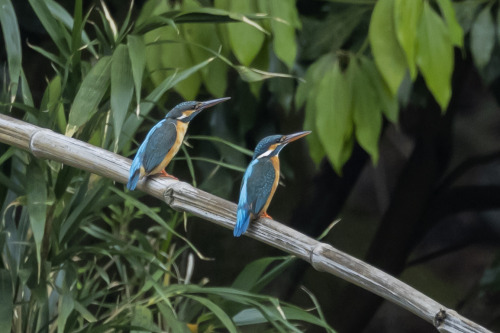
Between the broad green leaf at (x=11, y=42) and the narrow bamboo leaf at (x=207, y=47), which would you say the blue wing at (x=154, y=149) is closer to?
the broad green leaf at (x=11, y=42)

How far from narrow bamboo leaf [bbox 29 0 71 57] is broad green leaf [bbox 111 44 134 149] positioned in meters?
0.13

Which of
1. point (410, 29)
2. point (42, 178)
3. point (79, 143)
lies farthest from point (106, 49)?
point (410, 29)

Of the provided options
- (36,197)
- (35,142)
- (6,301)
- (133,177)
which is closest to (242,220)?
(133,177)

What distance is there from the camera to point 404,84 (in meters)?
1.86

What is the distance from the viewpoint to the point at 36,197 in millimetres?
1233

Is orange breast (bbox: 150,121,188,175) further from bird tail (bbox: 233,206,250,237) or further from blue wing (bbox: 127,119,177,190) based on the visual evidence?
bird tail (bbox: 233,206,250,237)

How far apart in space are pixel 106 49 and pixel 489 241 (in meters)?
2.37

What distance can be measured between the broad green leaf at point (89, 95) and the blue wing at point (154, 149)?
0.16 meters

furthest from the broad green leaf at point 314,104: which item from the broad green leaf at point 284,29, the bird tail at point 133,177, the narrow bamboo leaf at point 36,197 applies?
the bird tail at point 133,177

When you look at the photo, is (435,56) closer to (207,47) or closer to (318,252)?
(207,47)

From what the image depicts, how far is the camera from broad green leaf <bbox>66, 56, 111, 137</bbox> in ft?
3.67

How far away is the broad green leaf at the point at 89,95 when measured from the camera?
3.67 feet

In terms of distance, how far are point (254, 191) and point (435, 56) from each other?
0.61 m

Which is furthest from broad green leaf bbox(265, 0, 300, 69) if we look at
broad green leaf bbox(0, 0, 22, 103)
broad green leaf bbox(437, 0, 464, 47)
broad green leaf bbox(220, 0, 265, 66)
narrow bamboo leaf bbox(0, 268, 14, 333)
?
narrow bamboo leaf bbox(0, 268, 14, 333)
